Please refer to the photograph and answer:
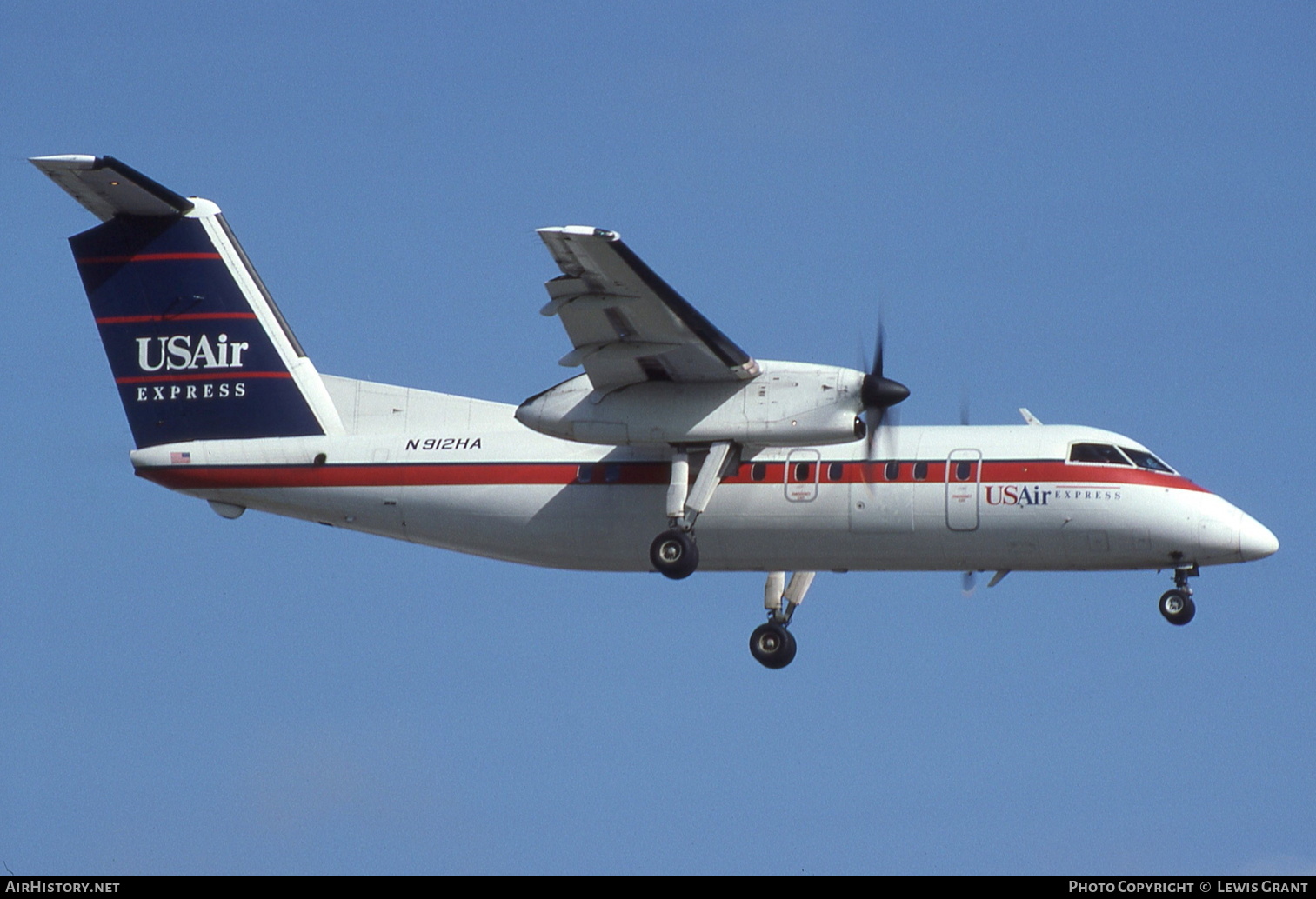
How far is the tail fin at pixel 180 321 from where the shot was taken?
2616cm

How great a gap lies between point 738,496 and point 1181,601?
19.3 feet

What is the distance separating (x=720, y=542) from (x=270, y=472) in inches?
251

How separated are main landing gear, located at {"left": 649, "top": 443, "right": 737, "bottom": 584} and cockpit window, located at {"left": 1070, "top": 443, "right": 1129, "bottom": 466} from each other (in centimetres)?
451

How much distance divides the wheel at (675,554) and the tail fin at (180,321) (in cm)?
568

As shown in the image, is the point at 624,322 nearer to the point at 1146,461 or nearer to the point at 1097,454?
the point at 1097,454

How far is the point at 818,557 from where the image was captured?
24219 mm

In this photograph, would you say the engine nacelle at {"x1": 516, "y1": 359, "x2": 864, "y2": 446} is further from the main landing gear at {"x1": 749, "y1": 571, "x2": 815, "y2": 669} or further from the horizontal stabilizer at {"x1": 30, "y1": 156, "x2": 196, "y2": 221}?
the horizontal stabilizer at {"x1": 30, "y1": 156, "x2": 196, "y2": 221}

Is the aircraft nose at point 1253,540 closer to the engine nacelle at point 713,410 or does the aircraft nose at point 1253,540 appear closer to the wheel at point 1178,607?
the wheel at point 1178,607

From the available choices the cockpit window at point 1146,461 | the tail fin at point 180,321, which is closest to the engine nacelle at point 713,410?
the cockpit window at point 1146,461

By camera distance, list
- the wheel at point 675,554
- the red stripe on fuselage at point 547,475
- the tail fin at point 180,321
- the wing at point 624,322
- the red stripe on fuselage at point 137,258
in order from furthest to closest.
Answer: the red stripe on fuselage at point 137,258, the tail fin at point 180,321, the red stripe on fuselage at point 547,475, the wheel at point 675,554, the wing at point 624,322

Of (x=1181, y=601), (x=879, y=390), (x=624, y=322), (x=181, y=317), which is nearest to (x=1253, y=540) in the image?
(x=1181, y=601)

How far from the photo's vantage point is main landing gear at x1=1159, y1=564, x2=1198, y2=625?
23.7m

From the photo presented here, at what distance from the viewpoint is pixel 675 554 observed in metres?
23.6
